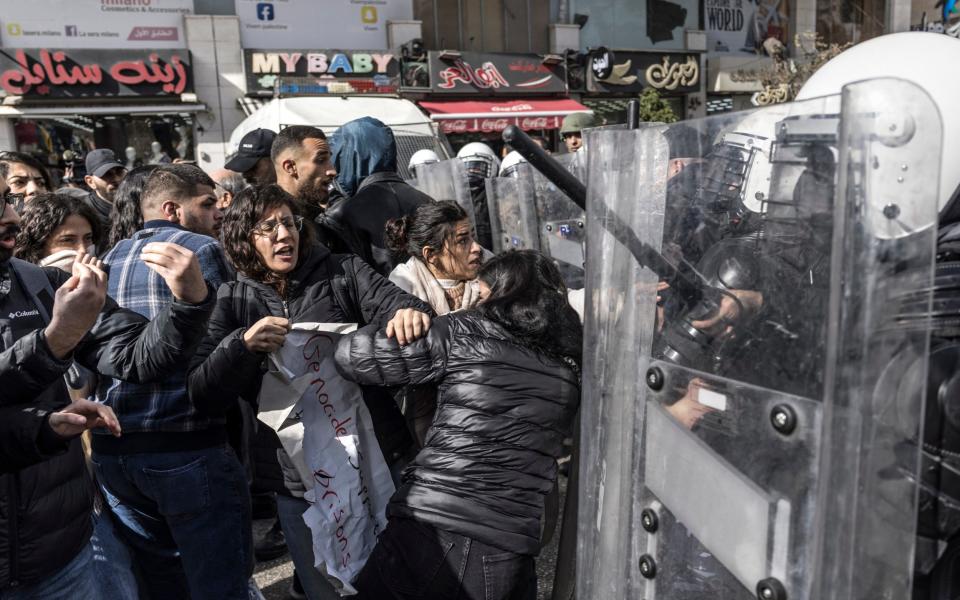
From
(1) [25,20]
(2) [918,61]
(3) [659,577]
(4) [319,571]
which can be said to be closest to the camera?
(3) [659,577]

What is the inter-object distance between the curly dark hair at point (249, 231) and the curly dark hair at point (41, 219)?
3.01 feet

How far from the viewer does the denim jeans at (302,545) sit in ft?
8.10

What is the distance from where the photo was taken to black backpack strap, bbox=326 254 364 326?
2451mm

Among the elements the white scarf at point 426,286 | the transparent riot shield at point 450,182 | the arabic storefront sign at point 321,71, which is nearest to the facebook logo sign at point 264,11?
the arabic storefront sign at point 321,71

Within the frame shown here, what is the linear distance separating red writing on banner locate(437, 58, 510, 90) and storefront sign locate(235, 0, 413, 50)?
58.8 inches

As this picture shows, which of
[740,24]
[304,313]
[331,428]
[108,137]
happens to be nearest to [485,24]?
[740,24]

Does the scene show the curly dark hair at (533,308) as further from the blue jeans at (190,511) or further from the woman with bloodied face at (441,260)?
the blue jeans at (190,511)

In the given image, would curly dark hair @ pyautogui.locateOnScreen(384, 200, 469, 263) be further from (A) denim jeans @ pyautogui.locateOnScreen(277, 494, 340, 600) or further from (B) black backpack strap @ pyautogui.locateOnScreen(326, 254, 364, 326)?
(A) denim jeans @ pyautogui.locateOnScreen(277, 494, 340, 600)

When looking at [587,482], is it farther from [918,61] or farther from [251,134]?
[251,134]

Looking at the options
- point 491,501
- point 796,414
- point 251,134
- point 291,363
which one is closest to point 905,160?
point 796,414

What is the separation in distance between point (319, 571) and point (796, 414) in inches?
76.6

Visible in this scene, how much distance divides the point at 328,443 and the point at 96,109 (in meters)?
13.7

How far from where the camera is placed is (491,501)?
195cm

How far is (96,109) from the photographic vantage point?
13.7 m
